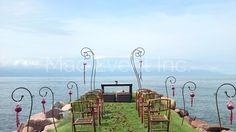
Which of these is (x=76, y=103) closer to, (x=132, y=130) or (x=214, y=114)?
(x=132, y=130)

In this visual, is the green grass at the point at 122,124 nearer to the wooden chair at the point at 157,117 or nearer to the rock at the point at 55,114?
the wooden chair at the point at 157,117

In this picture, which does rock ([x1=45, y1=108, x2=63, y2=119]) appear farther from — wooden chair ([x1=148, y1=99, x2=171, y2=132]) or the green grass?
wooden chair ([x1=148, y1=99, x2=171, y2=132])

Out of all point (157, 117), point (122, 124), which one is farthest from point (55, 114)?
point (157, 117)

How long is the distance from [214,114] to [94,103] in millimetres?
22401

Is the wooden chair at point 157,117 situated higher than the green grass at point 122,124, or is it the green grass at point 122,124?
the wooden chair at point 157,117

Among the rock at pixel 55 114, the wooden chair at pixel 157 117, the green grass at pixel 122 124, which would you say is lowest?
the rock at pixel 55 114

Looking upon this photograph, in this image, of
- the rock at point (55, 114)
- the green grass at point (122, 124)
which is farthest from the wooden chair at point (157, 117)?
the rock at point (55, 114)

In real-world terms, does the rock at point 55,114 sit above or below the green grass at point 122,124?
below

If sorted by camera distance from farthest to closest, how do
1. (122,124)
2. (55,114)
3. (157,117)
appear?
(55,114)
(122,124)
(157,117)

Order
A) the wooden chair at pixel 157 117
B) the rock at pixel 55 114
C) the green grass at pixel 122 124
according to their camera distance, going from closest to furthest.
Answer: the wooden chair at pixel 157 117, the green grass at pixel 122 124, the rock at pixel 55 114

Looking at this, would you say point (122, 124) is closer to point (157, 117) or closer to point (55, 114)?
point (157, 117)

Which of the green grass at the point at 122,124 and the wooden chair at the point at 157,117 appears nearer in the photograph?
the wooden chair at the point at 157,117

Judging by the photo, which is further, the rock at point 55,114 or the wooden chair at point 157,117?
the rock at point 55,114

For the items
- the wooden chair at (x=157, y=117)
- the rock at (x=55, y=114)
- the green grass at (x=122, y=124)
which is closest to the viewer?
the wooden chair at (x=157, y=117)
